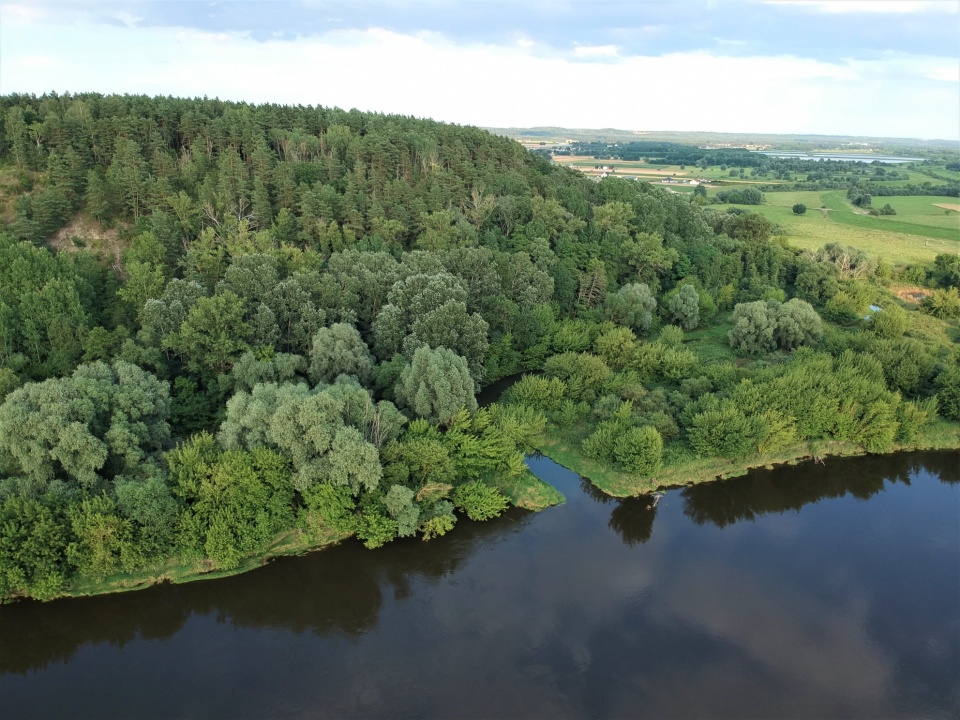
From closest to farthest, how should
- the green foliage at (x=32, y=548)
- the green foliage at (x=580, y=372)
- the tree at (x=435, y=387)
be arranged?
the green foliage at (x=32, y=548), the tree at (x=435, y=387), the green foliage at (x=580, y=372)

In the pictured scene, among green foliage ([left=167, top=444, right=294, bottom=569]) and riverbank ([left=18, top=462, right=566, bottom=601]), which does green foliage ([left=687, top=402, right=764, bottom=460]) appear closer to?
riverbank ([left=18, top=462, right=566, bottom=601])

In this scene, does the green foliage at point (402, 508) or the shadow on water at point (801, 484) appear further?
the shadow on water at point (801, 484)

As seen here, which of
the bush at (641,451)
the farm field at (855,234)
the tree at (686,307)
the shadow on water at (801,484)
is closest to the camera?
the bush at (641,451)

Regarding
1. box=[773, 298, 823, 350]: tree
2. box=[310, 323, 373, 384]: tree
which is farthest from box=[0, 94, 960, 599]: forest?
box=[773, 298, 823, 350]: tree

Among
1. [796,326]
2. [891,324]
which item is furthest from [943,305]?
[796,326]

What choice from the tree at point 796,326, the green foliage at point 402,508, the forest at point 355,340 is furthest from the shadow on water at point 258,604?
the tree at point 796,326

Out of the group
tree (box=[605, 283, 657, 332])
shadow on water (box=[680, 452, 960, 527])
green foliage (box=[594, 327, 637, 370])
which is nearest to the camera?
shadow on water (box=[680, 452, 960, 527])

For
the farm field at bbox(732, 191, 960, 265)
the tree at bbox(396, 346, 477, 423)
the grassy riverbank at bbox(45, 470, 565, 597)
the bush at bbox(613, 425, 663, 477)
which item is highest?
the farm field at bbox(732, 191, 960, 265)

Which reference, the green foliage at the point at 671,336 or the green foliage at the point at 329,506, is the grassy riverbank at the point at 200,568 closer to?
the green foliage at the point at 329,506
